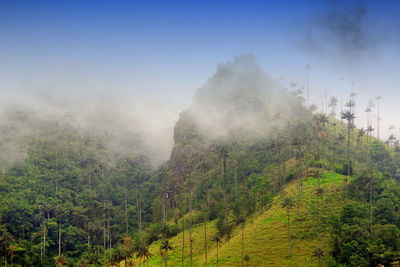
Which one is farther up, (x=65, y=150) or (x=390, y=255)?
(x=65, y=150)

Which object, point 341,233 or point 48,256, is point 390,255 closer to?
point 341,233

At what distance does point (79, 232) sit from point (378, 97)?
163036 millimetres

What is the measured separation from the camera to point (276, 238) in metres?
87.0

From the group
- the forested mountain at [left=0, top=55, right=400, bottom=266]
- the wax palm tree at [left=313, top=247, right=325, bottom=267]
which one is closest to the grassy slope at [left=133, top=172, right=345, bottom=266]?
the forested mountain at [left=0, top=55, right=400, bottom=266]

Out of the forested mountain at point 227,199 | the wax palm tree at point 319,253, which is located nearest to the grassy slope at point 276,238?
the forested mountain at point 227,199

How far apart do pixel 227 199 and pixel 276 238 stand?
137 feet

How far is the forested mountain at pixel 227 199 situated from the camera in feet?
268

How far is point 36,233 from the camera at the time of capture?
412 feet

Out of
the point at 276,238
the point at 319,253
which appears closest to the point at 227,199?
the point at 276,238

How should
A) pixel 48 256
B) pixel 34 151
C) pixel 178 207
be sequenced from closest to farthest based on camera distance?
1. pixel 48 256
2. pixel 178 207
3. pixel 34 151

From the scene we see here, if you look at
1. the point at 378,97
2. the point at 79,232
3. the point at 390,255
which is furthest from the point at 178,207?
the point at 378,97

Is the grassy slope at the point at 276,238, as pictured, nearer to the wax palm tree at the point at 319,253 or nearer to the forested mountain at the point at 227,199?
the forested mountain at the point at 227,199

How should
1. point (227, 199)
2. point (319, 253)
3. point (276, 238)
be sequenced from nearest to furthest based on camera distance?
point (319, 253) → point (276, 238) → point (227, 199)

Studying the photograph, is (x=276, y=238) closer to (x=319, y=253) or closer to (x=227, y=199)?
(x=319, y=253)
